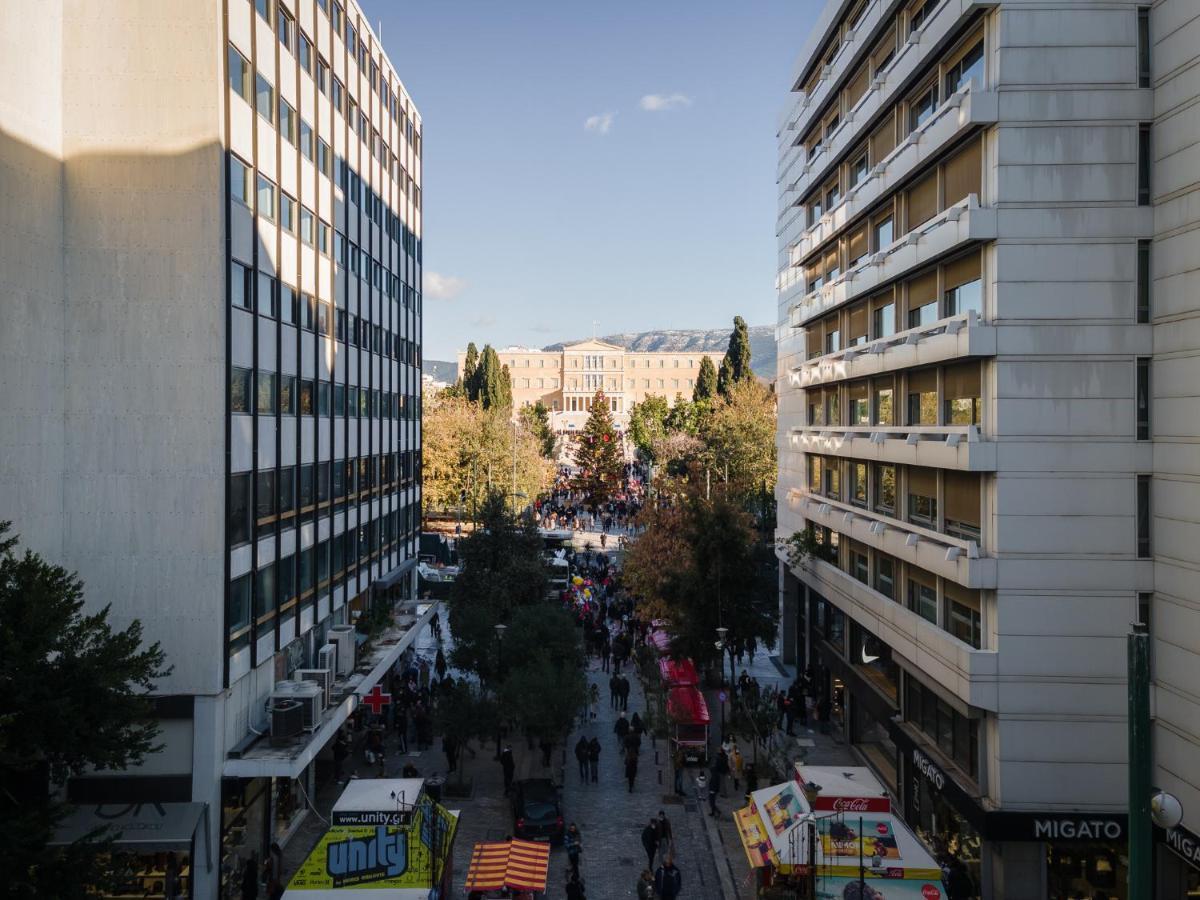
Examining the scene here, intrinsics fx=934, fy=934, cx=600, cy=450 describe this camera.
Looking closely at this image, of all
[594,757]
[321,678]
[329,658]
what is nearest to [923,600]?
[594,757]

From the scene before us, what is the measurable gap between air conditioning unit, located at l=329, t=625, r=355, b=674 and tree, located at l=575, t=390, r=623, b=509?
60712 millimetres

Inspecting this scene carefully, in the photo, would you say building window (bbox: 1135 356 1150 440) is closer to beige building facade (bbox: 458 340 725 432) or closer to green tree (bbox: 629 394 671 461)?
green tree (bbox: 629 394 671 461)

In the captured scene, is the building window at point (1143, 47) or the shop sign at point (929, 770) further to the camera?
the shop sign at point (929, 770)

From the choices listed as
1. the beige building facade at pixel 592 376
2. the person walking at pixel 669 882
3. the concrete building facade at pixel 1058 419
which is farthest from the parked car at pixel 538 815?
the beige building facade at pixel 592 376

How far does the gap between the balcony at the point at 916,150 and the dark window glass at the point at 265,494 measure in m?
15.7

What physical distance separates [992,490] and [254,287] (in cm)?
1557

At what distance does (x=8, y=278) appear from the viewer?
1664 centimetres

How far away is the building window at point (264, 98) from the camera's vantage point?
66.2 feet

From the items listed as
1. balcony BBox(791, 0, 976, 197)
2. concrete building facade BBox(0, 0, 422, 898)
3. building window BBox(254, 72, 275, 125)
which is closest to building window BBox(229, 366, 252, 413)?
concrete building facade BBox(0, 0, 422, 898)

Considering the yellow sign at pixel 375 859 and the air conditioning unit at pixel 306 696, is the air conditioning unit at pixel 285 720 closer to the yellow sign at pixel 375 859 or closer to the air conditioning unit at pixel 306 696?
the air conditioning unit at pixel 306 696

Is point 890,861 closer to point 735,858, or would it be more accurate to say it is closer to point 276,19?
point 735,858

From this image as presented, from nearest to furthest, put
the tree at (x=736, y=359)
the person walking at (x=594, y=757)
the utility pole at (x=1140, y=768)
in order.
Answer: the utility pole at (x=1140, y=768)
the person walking at (x=594, y=757)
the tree at (x=736, y=359)

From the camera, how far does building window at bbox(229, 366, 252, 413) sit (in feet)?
61.8

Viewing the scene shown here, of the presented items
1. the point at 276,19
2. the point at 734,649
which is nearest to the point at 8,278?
the point at 276,19
